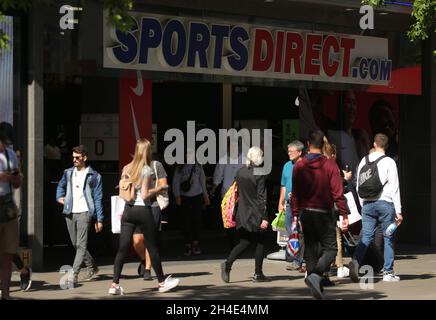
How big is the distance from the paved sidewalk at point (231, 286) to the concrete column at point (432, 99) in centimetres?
335

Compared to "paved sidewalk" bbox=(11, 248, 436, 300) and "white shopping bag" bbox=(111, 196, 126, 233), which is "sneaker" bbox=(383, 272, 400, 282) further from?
"white shopping bag" bbox=(111, 196, 126, 233)

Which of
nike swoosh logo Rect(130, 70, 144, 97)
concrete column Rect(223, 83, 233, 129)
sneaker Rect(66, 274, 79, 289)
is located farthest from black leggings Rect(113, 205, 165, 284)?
concrete column Rect(223, 83, 233, 129)

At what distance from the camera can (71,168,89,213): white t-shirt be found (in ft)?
39.2

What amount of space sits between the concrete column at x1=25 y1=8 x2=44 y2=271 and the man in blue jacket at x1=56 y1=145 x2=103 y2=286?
1.02 meters

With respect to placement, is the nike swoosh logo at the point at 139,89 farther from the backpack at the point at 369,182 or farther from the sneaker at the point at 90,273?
the backpack at the point at 369,182

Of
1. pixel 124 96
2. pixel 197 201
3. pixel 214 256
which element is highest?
pixel 124 96

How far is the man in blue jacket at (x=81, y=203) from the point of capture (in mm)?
11883

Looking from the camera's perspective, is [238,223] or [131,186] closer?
[131,186]

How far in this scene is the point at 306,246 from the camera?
10.3 metres

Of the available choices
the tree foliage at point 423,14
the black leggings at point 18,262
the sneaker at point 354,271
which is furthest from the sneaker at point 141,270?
the tree foliage at point 423,14
